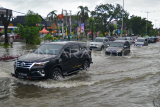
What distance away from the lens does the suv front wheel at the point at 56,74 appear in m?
7.96

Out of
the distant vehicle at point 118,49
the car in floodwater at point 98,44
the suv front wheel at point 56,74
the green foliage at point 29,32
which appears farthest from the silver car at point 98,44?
the suv front wheel at point 56,74

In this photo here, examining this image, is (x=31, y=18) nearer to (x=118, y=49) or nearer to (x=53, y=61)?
(x=118, y=49)

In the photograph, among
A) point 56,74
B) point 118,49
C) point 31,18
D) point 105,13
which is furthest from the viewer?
point 105,13

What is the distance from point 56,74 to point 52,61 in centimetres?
70

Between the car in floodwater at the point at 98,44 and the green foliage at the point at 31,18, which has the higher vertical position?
the green foliage at the point at 31,18

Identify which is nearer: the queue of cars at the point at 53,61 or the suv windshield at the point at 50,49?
the queue of cars at the point at 53,61

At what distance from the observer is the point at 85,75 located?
10.1 meters

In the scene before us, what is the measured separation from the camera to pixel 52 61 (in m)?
7.82

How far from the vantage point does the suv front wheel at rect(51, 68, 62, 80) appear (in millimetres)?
7964

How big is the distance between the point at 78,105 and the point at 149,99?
99.3 inches

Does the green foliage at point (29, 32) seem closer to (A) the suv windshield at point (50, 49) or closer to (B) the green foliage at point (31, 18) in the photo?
(B) the green foliage at point (31, 18)

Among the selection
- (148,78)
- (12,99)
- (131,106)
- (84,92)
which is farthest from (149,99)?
(12,99)

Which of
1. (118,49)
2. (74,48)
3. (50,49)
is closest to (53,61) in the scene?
(50,49)

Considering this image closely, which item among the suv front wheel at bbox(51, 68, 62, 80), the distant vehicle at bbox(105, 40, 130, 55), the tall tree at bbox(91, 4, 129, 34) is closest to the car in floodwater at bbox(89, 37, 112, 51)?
the distant vehicle at bbox(105, 40, 130, 55)
